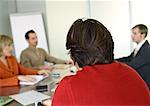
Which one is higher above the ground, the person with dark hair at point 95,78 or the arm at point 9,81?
the person with dark hair at point 95,78

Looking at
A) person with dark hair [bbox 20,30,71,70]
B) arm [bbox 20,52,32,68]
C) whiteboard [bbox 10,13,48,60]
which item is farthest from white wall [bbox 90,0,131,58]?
arm [bbox 20,52,32,68]

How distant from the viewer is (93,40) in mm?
1235

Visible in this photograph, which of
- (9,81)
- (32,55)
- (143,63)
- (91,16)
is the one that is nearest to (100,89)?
(9,81)

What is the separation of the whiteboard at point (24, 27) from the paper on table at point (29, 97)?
3509 millimetres

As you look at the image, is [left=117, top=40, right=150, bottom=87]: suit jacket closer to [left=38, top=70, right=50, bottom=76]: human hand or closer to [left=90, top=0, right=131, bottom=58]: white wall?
[left=38, top=70, right=50, bottom=76]: human hand

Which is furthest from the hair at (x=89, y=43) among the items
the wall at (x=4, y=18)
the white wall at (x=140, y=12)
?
the wall at (x=4, y=18)

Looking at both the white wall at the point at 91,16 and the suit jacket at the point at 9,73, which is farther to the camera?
the white wall at the point at 91,16

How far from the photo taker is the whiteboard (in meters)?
5.69

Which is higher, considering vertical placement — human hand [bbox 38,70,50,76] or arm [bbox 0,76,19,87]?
arm [bbox 0,76,19,87]

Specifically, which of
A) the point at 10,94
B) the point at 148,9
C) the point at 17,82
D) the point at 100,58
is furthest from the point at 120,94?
the point at 148,9

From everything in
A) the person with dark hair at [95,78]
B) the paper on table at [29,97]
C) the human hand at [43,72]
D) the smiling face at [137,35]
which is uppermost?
the person with dark hair at [95,78]

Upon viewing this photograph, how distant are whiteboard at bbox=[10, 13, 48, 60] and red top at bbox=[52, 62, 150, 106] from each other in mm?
4568

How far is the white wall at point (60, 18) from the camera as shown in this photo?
5.75 metres

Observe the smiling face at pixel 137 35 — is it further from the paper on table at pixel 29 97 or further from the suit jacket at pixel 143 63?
the paper on table at pixel 29 97
